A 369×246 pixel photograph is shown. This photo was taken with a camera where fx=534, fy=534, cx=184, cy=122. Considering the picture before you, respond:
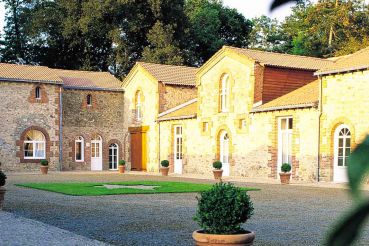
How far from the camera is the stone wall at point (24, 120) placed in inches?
1200

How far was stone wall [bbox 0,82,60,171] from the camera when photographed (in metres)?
30.5

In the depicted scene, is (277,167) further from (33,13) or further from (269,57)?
(33,13)

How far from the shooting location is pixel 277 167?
2394cm

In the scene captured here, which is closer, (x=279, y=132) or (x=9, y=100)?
(x=279, y=132)

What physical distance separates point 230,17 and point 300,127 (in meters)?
28.0

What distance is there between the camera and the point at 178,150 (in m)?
30.6

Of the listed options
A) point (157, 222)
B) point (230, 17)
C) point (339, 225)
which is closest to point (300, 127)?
point (157, 222)

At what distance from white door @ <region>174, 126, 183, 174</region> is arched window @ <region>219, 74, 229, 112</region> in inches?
150

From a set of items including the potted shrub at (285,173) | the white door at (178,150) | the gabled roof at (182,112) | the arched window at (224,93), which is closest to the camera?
the potted shrub at (285,173)

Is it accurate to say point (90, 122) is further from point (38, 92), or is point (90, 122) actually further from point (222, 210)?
point (222, 210)

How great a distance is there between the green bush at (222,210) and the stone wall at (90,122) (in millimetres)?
27604

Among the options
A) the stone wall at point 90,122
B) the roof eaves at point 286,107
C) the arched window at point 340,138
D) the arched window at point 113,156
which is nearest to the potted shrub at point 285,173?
the arched window at point 340,138

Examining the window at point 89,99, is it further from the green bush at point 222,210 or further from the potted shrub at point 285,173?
the green bush at point 222,210

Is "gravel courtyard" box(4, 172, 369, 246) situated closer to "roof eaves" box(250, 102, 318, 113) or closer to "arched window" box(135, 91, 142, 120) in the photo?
"roof eaves" box(250, 102, 318, 113)
